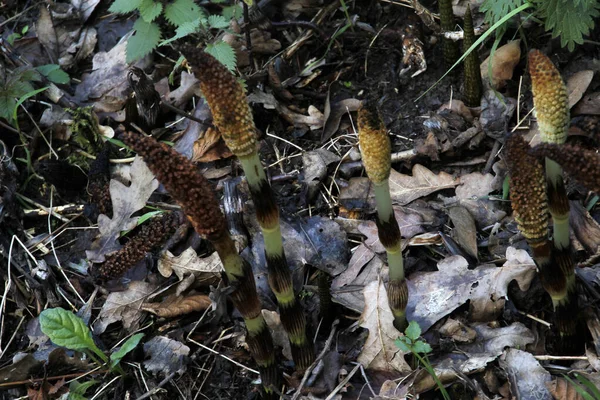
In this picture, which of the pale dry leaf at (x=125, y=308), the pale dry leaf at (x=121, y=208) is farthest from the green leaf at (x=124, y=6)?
the pale dry leaf at (x=125, y=308)

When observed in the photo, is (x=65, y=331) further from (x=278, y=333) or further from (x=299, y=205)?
(x=299, y=205)

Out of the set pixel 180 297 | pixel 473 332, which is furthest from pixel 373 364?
pixel 180 297

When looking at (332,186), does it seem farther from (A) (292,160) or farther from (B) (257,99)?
(B) (257,99)

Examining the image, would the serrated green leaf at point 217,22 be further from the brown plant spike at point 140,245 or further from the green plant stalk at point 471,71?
the green plant stalk at point 471,71

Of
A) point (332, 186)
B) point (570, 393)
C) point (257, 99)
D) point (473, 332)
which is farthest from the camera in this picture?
point (257, 99)

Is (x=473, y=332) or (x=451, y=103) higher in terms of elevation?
(x=451, y=103)

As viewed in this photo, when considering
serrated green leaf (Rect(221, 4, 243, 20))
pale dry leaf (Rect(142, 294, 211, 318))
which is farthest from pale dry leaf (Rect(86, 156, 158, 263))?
serrated green leaf (Rect(221, 4, 243, 20))

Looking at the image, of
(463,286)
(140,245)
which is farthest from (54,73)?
(463,286)
